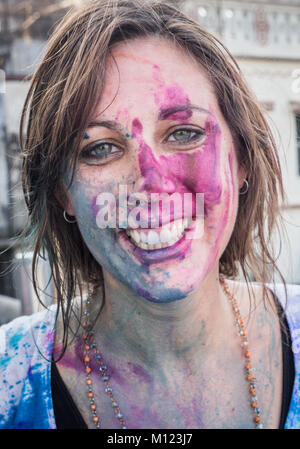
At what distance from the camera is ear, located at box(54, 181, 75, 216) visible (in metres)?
1.29

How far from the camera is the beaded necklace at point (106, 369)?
50.3 inches

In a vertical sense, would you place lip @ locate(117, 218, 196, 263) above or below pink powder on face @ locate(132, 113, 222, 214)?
below

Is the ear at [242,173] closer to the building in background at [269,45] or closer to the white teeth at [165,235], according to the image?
the white teeth at [165,235]

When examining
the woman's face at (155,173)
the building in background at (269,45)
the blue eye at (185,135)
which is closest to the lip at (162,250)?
the woman's face at (155,173)

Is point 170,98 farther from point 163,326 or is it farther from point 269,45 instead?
point 269,45

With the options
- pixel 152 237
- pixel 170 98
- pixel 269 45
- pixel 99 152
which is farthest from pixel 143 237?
pixel 269 45

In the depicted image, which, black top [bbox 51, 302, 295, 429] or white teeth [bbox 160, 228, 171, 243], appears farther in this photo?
black top [bbox 51, 302, 295, 429]

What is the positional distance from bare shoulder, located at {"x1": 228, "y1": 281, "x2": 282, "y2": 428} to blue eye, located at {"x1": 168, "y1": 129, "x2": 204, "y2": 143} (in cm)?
60

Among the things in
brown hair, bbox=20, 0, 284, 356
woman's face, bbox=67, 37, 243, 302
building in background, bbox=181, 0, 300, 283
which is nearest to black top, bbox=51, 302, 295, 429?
brown hair, bbox=20, 0, 284, 356

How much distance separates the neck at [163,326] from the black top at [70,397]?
189 mm

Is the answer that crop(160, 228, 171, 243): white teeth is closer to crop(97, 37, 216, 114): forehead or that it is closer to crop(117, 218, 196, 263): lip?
crop(117, 218, 196, 263): lip

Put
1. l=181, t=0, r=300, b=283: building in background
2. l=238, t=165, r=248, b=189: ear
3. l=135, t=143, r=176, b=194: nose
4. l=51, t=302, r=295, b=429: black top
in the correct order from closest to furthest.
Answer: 1. l=135, t=143, r=176, b=194: nose
2. l=51, t=302, r=295, b=429: black top
3. l=238, t=165, r=248, b=189: ear
4. l=181, t=0, r=300, b=283: building in background
